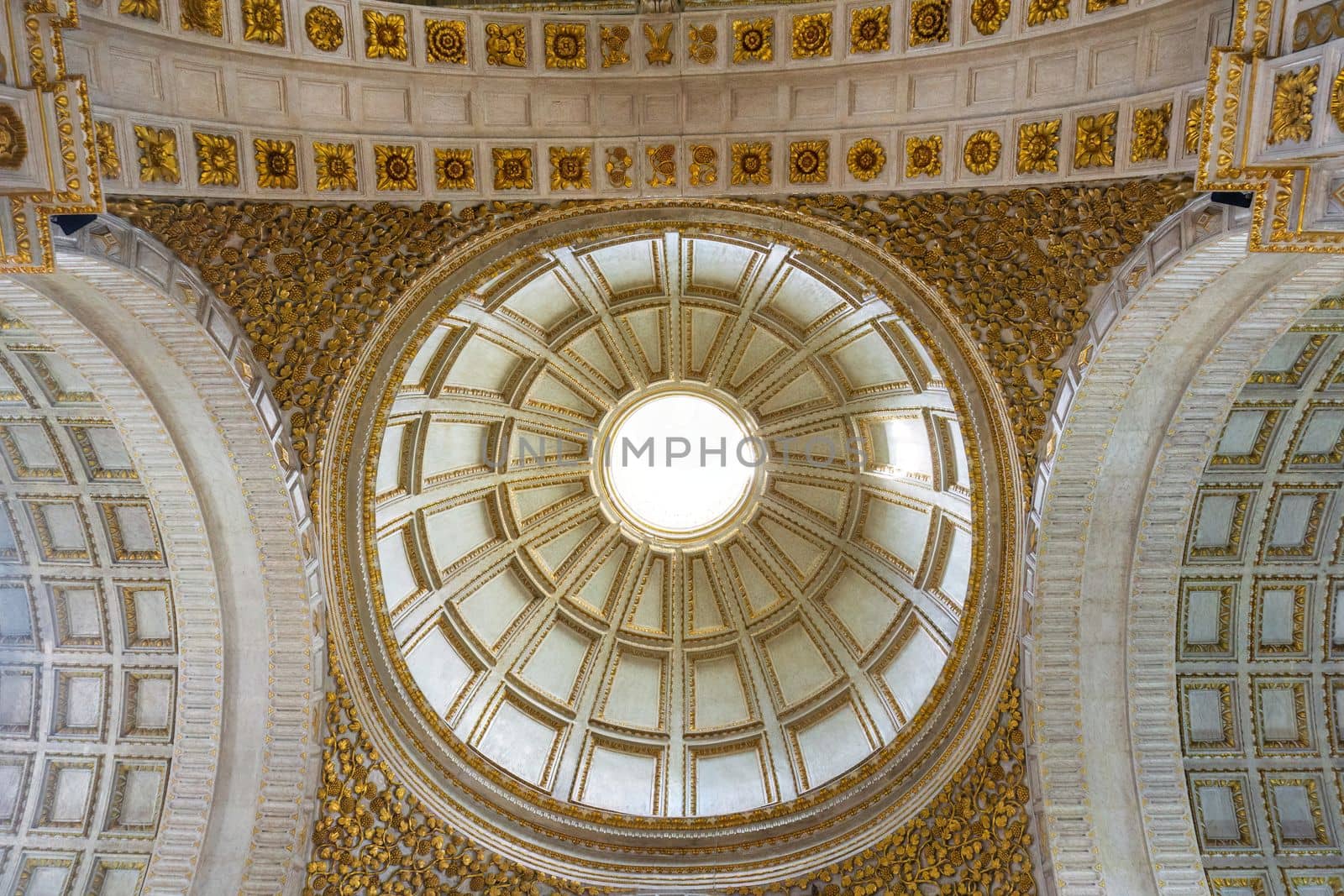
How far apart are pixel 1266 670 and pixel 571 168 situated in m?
12.2

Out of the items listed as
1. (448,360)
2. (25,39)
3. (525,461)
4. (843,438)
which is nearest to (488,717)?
(525,461)

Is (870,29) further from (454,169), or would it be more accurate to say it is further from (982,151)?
(454,169)

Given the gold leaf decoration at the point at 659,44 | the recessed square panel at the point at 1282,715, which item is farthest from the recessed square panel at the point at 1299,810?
the gold leaf decoration at the point at 659,44

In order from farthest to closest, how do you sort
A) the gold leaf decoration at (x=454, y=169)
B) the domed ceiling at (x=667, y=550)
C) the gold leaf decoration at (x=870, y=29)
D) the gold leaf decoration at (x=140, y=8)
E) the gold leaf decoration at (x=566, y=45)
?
the domed ceiling at (x=667, y=550) < the gold leaf decoration at (x=454, y=169) < the gold leaf decoration at (x=566, y=45) < the gold leaf decoration at (x=870, y=29) < the gold leaf decoration at (x=140, y=8)

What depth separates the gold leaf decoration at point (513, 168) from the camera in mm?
11266

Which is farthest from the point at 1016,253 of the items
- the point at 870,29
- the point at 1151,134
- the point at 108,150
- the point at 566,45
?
the point at 108,150

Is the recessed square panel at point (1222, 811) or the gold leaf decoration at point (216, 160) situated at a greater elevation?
the gold leaf decoration at point (216, 160)

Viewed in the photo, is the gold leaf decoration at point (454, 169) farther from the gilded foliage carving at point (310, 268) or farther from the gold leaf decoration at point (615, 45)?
the gold leaf decoration at point (615, 45)

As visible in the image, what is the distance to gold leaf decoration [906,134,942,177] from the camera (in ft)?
35.6

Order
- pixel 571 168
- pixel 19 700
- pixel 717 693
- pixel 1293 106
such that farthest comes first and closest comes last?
1. pixel 717 693
2. pixel 19 700
3. pixel 571 168
4. pixel 1293 106

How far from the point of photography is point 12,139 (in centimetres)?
812

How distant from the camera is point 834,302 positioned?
15172 mm

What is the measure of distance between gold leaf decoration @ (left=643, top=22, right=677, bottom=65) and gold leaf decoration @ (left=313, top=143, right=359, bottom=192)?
3499 mm

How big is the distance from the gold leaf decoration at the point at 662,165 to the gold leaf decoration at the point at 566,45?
121 cm
